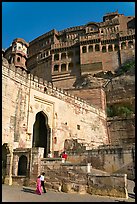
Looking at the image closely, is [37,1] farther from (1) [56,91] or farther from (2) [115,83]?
(2) [115,83]

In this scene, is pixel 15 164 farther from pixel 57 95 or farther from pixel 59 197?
pixel 57 95

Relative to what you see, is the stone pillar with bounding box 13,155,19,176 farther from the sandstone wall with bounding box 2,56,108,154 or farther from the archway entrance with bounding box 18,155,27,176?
the sandstone wall with bounding box 2,56,108,154

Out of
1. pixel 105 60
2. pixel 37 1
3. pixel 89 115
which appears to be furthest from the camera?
pixel 105 60

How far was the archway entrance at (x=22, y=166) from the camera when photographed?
12.9m

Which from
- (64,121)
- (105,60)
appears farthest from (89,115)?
(105,60)

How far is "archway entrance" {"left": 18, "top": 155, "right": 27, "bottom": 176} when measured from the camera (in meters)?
12.9

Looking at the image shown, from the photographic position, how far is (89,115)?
23.8 metres

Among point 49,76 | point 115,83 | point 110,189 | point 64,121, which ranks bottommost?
point 110,189


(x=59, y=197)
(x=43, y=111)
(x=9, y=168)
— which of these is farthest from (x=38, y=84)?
(x=59, y=197)

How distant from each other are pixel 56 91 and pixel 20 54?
3605 cm

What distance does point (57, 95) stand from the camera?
Result: 2008 cm

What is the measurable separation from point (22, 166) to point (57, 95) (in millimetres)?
8565

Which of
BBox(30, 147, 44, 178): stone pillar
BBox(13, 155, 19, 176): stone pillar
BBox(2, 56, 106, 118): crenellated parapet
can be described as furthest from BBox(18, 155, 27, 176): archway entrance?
BBox(2, 56, 106, 118): crenellated parapet

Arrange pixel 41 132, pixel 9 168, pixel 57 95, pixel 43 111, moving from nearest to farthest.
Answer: pixel 9 168 < pixel 43 111 < pixel 41 132 < pixel 57 95
